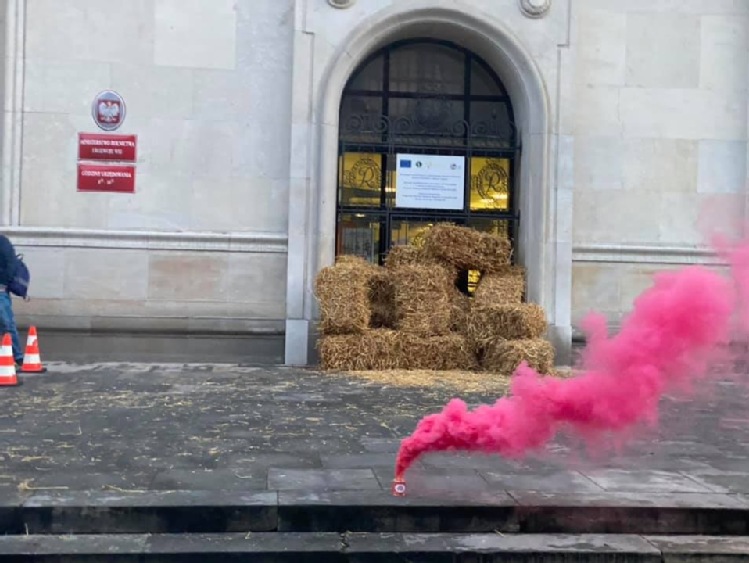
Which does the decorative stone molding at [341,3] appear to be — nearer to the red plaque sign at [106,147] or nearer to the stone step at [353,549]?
the red plaque sign at [106,147]

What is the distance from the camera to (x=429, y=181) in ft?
41.7

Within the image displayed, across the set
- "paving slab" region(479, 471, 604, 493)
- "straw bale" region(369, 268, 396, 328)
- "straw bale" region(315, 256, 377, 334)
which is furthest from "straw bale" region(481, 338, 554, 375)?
"paving slab" region(479, 471, 604, 493)

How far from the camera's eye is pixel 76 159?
38.8 ft

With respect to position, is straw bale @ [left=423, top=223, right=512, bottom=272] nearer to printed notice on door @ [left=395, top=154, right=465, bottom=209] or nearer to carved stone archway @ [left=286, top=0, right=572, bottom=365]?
carved stone archway @ [left=286, top=0, right=572, bottom=365]

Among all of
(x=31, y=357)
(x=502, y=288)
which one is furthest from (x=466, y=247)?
(x=31, y=357)

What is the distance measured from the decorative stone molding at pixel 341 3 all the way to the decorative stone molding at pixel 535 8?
2631 millimetres

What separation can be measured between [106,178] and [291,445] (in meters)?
6.90

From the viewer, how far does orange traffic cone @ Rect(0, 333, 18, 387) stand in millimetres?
9281

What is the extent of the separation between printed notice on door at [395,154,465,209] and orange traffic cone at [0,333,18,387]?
20.2 ft

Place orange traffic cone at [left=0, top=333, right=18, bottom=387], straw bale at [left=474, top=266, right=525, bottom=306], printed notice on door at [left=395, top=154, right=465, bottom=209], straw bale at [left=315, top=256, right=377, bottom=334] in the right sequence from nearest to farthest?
orange traffic cone at [left=0, top=333, right=18, bottom=387] < straw bale at [left=315, top=256, right=377, bottom=334] < straw bale at [left=474, top=266, right=525, bottom=306] < printed notice on door at [left=395, top=154, right=465, bottom=209]

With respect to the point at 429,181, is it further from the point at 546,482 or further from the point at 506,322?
the point at 546,482

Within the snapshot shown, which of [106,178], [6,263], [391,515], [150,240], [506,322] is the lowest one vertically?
[391,515]

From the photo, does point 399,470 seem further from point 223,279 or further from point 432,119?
point 432,119

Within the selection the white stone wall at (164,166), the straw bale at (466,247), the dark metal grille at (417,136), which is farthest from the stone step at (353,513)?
the dark metal grille at (417,136)
